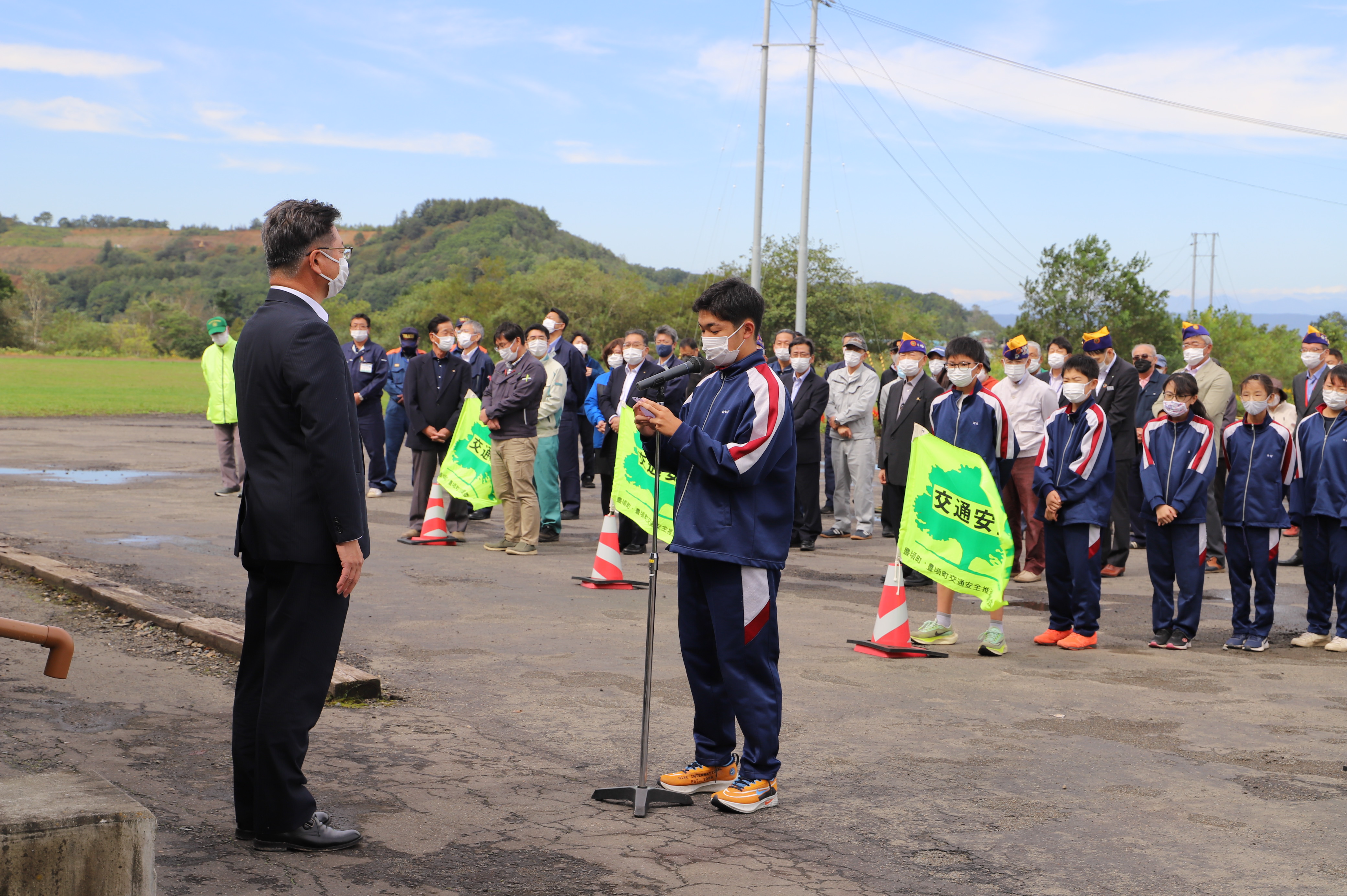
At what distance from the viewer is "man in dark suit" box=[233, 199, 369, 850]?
4.25 metres

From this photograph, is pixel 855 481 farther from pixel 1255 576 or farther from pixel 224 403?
pixel 224 403

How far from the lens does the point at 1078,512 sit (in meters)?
8.59

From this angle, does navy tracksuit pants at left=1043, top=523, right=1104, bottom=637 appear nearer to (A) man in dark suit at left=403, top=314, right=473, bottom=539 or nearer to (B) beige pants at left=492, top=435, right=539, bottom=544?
(B) beige pants at left=492, top=435, right=539, bottom=544

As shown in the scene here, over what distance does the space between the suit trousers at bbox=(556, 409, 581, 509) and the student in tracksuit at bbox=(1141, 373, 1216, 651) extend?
275 inches

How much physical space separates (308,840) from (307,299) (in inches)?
78.0

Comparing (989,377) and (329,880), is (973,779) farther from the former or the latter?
(989,377)

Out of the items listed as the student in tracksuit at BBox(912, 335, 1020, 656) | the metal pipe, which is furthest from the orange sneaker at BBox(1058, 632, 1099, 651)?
the metal pipe

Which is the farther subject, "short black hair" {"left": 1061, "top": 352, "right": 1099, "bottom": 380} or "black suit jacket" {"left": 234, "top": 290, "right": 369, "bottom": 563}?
"short black hair" {"left": 1061, "top": 352, "right": 1099, "bottom": 380}

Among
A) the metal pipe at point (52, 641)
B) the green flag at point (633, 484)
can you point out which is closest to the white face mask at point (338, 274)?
the metal pipe at point (52, 641)

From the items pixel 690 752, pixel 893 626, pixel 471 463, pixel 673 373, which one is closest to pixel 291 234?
pixel 673 373

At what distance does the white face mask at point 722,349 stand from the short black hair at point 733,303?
0.04 m

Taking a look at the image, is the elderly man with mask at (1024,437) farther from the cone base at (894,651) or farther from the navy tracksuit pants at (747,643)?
the navy tracksuit pants at (747,643)

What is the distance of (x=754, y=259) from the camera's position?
125 feet

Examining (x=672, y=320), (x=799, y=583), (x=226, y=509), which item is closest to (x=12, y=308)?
(x=672, y=320)
